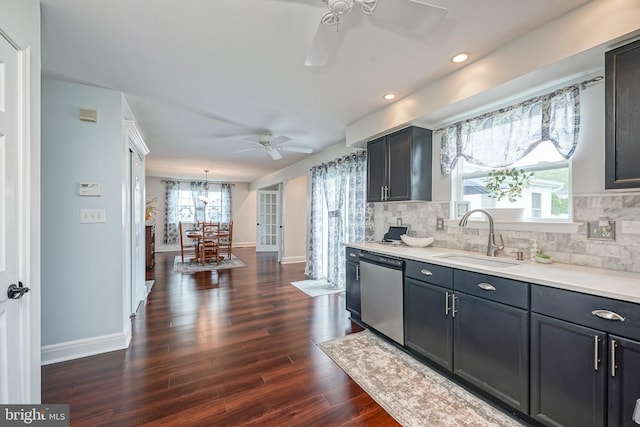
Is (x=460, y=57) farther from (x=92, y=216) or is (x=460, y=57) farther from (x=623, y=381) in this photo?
(x=92, y=216)

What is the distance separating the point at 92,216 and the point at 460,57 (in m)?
3.39

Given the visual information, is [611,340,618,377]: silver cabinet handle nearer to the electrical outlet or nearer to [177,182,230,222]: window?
the electrical outlet

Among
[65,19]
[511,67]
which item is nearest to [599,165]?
[511,67]

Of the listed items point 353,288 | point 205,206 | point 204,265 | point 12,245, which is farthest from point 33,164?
point 205,206

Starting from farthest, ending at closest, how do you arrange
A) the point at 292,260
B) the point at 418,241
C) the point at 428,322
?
the point at 292,260 → the point at 418,241 → the point at 428,322

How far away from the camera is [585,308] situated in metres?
1.36

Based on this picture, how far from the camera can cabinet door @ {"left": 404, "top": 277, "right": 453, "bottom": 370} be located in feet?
6.74

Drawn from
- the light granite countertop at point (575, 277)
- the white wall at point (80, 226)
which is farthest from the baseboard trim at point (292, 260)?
the light granite countertop at point (575, 277)

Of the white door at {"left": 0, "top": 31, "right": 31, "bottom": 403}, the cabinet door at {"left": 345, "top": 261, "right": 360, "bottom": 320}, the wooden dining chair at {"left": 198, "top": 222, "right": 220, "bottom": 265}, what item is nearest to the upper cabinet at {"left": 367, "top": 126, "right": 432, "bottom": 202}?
the cabinet door at {"left": 345, "top": 261, "right": 360, "bottom": 320}

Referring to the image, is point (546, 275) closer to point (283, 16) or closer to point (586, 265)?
point (586, 265)

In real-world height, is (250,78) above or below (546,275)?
above

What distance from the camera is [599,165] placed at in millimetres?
1773

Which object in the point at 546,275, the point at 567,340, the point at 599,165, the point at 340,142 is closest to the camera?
the point at 567,340

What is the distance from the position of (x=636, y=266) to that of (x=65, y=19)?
3.77 metres
